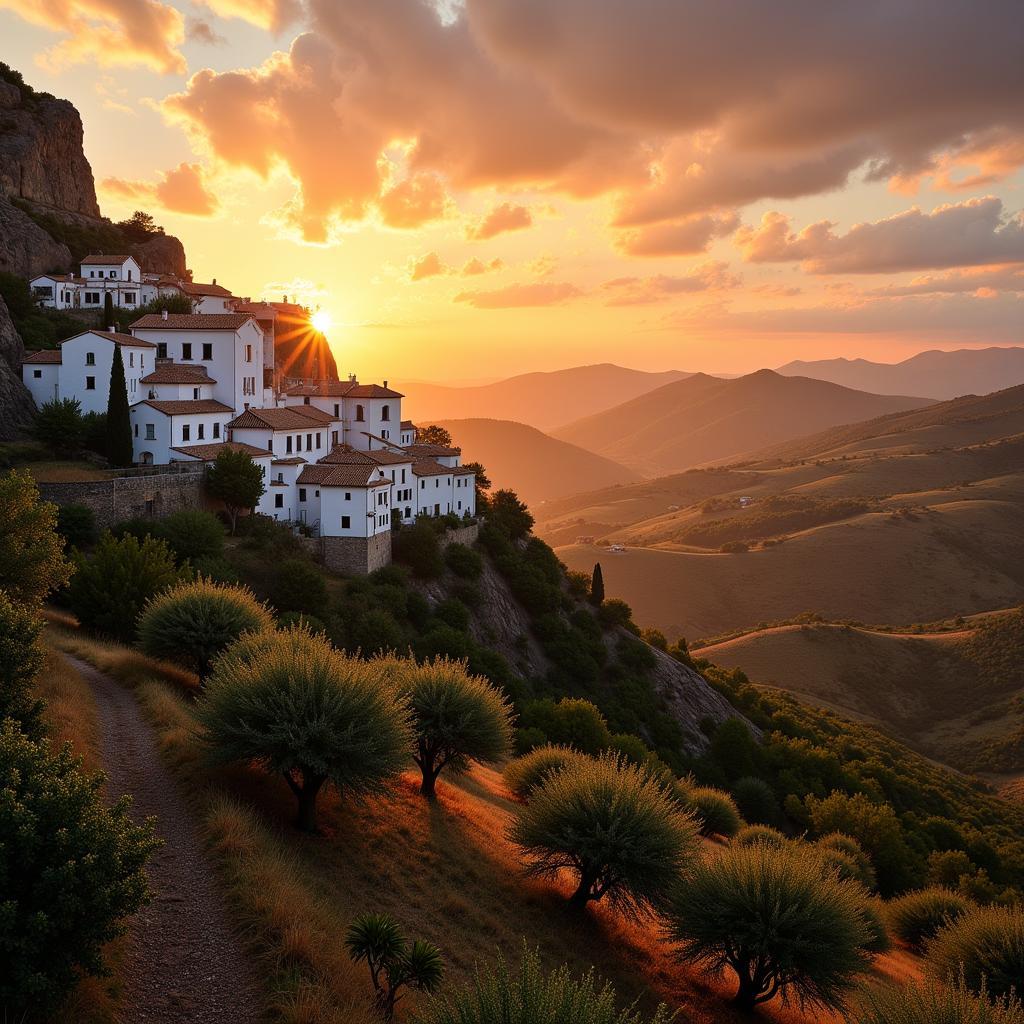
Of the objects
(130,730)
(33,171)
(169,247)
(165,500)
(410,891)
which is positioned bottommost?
(410,891)

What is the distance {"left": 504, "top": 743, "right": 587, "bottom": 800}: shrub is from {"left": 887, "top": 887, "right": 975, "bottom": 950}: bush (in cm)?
1581

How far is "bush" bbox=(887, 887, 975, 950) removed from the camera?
1267 inches

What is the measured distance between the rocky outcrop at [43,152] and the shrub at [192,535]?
63.7m

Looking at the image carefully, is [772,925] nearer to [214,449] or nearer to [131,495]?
[131,495]

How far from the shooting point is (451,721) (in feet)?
82.5

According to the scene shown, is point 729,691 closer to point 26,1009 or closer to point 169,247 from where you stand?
point 26,1009

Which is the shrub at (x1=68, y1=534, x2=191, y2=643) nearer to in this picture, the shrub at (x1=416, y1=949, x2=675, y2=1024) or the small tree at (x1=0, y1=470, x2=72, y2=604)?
the small tree at (x1=0, y1=470, x2=72, y2=604)

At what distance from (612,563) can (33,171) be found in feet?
357

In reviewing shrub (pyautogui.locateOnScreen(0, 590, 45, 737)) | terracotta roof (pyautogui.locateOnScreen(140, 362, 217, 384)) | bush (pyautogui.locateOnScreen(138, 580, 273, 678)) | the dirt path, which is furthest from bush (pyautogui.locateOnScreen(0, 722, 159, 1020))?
terracotta roof (pyautogui.locateOnScreen(140, 362, 217, 384))

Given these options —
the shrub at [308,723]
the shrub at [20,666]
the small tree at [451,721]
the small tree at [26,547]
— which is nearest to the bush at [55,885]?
the shrub at [20,666]

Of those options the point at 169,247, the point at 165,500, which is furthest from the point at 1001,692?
the point at 169,247

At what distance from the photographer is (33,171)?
8981cm

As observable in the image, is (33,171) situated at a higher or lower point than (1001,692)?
higher

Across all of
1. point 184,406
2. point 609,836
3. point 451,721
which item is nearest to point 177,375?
point 184,406
